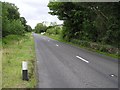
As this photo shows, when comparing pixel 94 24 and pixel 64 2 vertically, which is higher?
pixel 64 2

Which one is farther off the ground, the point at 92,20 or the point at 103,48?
the point at 92,20

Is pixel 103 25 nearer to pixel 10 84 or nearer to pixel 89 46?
pixel 89 46

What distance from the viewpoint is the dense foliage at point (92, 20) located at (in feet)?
72.5

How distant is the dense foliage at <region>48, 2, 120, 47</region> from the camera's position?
22094 mm

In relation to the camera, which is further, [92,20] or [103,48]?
[92,20]

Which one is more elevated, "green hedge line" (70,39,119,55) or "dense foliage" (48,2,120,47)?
"dense foliage" (48,2,120,47)

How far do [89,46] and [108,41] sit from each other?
4.74 m

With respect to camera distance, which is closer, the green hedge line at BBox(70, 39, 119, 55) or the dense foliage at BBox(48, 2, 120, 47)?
the green hedge line at BBox(70, 39, 119, 55)

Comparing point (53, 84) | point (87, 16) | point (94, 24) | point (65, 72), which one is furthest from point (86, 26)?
point (53, 84)

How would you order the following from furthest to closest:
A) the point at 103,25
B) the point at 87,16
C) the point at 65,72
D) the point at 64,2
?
1. the point at 64,2
2. the point at 87,16
3. the point at 103,25
4. the point at 65,72

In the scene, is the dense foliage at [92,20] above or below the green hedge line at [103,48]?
above

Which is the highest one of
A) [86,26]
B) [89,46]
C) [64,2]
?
[64,2]

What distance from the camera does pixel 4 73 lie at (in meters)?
11.2

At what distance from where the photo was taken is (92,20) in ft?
102
